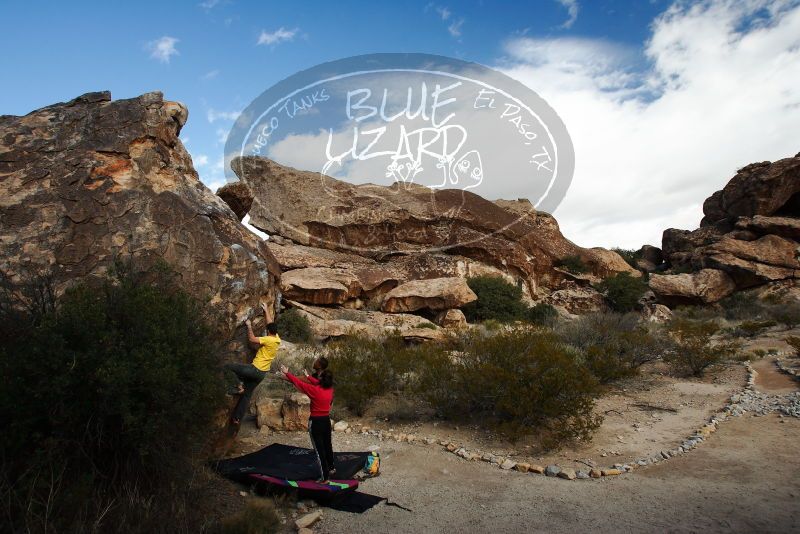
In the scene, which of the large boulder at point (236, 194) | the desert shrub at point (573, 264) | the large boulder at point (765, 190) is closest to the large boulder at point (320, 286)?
the large boulder at point (236, 194)

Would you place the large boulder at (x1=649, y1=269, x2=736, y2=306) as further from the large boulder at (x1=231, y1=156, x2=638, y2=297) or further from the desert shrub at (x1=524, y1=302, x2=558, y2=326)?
the desert shrub at (x1=524, y1=302, x2=558, y2=326)

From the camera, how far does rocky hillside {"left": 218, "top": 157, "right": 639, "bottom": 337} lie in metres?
18.8

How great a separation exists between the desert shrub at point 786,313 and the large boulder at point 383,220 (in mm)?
9335

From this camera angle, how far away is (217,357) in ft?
13.9

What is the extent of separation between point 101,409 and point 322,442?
6.45 feet

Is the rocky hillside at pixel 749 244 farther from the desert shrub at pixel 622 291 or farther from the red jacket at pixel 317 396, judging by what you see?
the red jacket at pixel 317 396

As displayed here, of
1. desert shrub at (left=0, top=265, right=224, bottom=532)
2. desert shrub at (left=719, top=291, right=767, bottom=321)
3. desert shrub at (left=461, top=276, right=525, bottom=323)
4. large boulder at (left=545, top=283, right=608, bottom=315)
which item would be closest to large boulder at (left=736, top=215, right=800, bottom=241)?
desert shrub at (left=719, top=291, right=767, bottom=321)

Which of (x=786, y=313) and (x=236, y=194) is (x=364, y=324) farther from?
(x=786, y=313)

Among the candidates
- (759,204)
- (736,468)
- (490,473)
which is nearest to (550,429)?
(490,473)

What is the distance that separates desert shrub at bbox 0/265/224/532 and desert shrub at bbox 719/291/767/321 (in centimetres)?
2080

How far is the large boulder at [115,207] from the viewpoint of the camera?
177 inches

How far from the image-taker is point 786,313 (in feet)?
53.0

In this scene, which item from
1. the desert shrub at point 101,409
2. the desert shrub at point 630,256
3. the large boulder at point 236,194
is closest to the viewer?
the desert shrub at point 101,409

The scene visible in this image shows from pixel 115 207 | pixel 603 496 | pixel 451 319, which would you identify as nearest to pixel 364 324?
pixel 451 319
